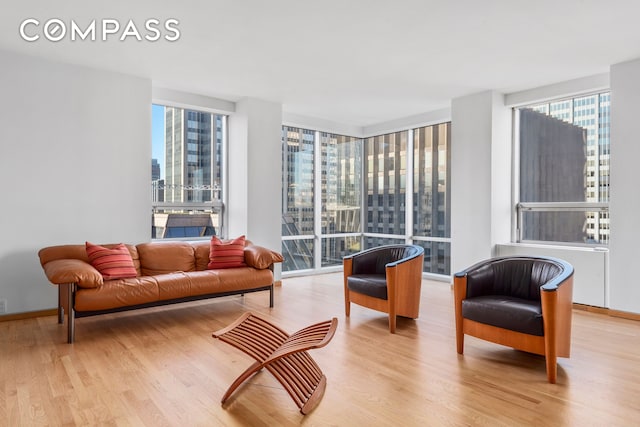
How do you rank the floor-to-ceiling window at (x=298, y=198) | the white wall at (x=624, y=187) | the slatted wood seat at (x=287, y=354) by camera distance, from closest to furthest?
the slatted wood seat at (x=287, y=354) < the white wall at (x=624, y=187) < the floor-to-ceiling window at (x=298, y=198)

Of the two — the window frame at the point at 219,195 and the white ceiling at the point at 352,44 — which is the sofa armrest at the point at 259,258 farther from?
the white ceiling at the point at 352,44

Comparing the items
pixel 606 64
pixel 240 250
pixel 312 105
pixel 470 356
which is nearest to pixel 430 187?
pixel 312 105

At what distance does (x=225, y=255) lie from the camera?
16.5 ft

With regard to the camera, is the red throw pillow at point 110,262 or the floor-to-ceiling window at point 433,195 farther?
the floor-to-ceiling window at point 433,195

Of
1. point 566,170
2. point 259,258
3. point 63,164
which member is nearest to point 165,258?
point 259,258

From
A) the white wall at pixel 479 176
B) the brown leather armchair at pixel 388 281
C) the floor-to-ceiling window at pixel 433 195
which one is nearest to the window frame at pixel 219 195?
the brown leather armchair at pixel 388 281

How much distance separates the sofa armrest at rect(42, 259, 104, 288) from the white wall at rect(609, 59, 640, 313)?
5402 mm

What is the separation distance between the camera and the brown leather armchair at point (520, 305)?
285 centimetres

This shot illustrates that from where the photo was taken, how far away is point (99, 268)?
4160 mm

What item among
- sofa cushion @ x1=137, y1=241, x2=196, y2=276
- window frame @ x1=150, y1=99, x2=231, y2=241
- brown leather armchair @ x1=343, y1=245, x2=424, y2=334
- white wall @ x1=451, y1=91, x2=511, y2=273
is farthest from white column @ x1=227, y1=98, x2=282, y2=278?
white wall @ x1=451, y1=91, x2=511, y2=273

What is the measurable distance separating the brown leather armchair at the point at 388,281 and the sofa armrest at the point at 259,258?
95cm

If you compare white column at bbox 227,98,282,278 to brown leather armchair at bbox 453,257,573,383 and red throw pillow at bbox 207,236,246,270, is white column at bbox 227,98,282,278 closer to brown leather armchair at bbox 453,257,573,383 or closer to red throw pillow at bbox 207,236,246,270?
red throw pillow at bbox 207,236,246,270

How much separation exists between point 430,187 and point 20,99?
18.9ft

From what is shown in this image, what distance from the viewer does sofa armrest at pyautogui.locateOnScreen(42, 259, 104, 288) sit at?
3.56m
